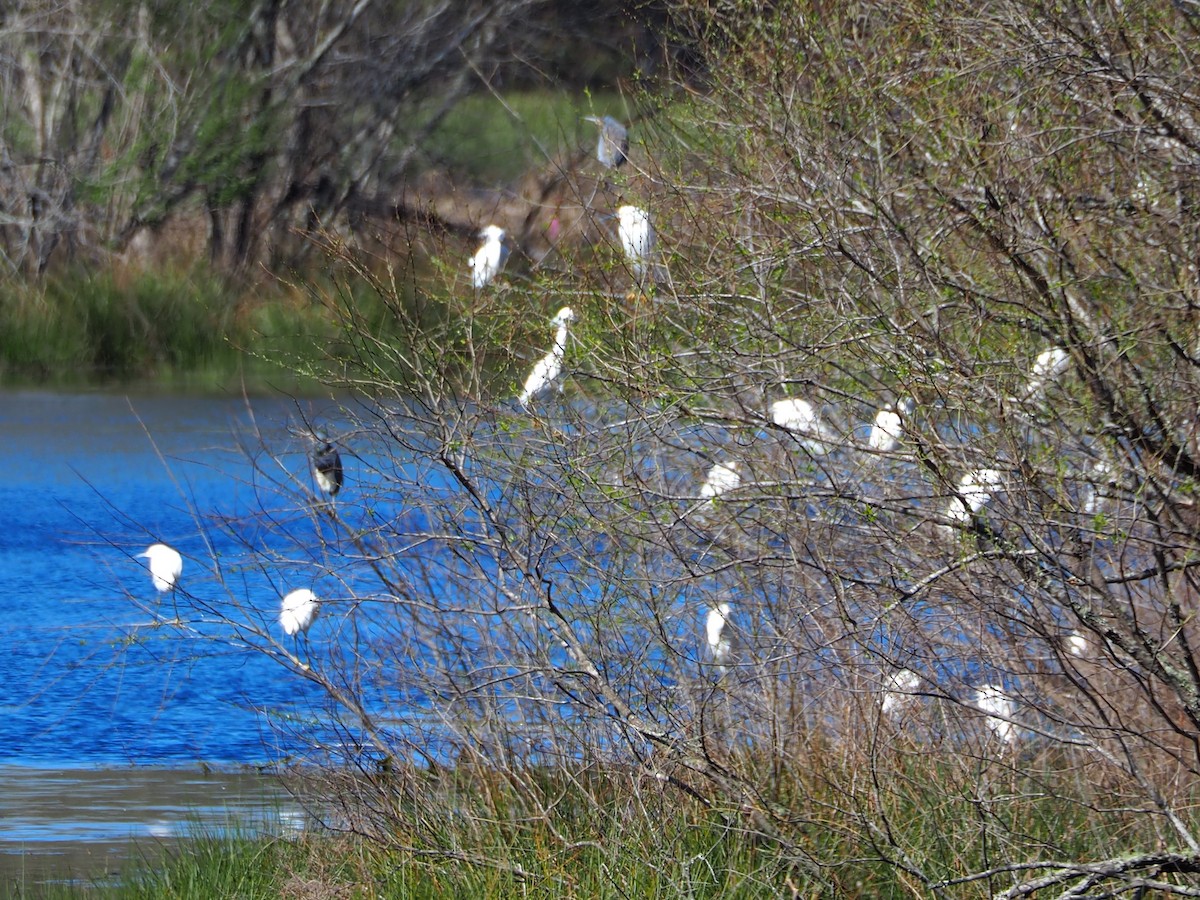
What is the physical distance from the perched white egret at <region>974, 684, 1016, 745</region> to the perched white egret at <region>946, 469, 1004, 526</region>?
0.39 metres

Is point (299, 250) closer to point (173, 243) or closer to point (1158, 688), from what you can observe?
point (173, 243)

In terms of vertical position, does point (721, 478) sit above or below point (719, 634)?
above

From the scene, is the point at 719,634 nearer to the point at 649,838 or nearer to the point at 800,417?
the point at 800,417

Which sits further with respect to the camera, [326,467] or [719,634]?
[326,467]

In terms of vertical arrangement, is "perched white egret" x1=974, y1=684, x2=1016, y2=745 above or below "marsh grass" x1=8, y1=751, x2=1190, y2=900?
above

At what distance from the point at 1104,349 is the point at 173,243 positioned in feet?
52.9

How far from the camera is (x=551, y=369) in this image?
453cm

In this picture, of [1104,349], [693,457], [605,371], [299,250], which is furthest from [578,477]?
[299,250]

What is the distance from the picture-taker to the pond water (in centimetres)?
512

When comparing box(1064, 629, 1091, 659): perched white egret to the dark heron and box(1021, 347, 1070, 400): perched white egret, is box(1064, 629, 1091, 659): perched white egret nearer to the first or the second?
box(1021, 347, 1070, 400): perched white egret

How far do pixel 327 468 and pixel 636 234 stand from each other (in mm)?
1137

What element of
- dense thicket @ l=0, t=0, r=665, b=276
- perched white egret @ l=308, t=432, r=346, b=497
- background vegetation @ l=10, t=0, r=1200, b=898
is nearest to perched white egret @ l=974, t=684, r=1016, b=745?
background vegetation @ l=10, t=0, r=1200, b=898

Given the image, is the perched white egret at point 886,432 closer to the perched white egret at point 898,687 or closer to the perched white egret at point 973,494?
the perched white egret at point 973,494

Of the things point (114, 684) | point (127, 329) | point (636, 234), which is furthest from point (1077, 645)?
point (127, 329)
